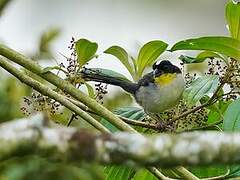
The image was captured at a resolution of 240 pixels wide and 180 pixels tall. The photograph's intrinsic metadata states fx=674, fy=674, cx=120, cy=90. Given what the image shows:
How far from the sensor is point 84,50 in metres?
1.36

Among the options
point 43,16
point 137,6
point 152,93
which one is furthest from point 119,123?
point 137,6

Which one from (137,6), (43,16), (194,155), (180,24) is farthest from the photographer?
(137,6)

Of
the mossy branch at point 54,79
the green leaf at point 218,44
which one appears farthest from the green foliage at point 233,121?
the mossy branch at point 54,79

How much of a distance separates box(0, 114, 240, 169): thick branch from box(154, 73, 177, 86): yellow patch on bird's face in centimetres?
139

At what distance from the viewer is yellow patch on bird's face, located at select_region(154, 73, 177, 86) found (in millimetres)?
2033

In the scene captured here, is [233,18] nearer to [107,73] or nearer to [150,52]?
[150,52]

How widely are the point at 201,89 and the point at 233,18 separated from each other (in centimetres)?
17

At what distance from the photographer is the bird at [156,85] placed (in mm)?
1643

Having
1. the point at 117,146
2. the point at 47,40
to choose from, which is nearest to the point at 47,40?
the point at 47,40

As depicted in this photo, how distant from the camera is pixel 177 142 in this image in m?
0.63

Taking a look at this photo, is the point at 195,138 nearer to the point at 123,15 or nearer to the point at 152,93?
the point at 152,93

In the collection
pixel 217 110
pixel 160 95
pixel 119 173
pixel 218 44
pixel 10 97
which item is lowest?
pixel 10 97

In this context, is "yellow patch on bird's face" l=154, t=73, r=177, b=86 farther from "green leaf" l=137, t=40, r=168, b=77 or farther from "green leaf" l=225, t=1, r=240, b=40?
"green leaf" l=225, t=1, r=240, b=40

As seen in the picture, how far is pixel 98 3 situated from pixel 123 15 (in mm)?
376
